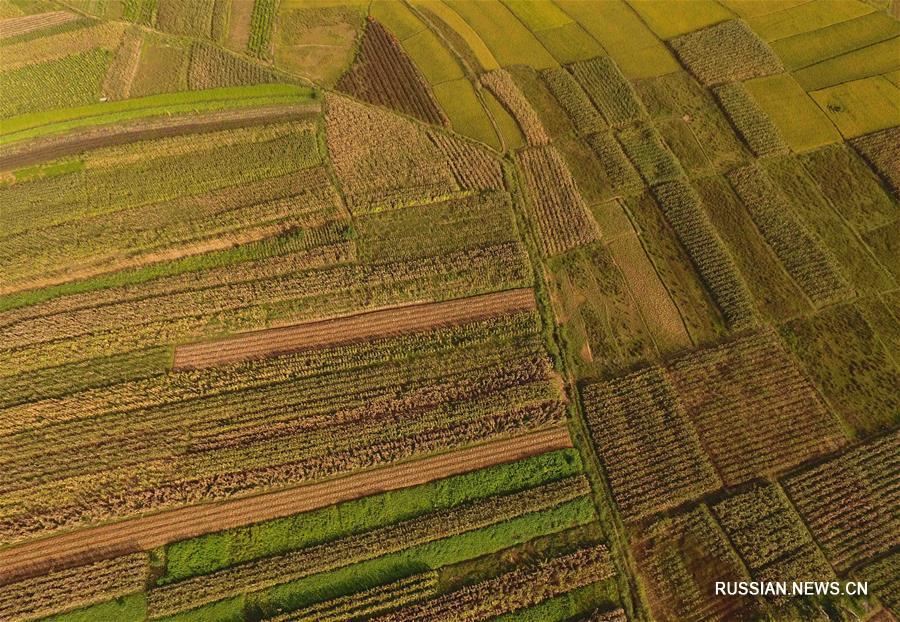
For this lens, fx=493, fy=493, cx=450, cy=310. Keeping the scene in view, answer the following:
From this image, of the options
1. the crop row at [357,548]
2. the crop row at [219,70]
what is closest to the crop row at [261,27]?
the crop row at [219,70]

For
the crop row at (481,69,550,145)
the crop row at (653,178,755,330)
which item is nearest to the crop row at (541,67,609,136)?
the crop row at (481,69,550,145)

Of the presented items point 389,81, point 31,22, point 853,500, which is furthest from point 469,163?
point 31,22

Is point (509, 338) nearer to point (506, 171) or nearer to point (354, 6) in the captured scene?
point (506, 171)

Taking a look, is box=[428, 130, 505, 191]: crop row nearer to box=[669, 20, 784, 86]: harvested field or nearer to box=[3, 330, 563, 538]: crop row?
box=[3, 330, 563, 538]: crop row

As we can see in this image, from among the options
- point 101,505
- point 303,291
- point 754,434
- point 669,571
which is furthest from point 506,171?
point 101,505

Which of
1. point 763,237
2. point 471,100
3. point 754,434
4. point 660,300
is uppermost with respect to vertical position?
point 471,100

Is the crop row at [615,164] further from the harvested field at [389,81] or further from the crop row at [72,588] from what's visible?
the crop row at [72,588]
